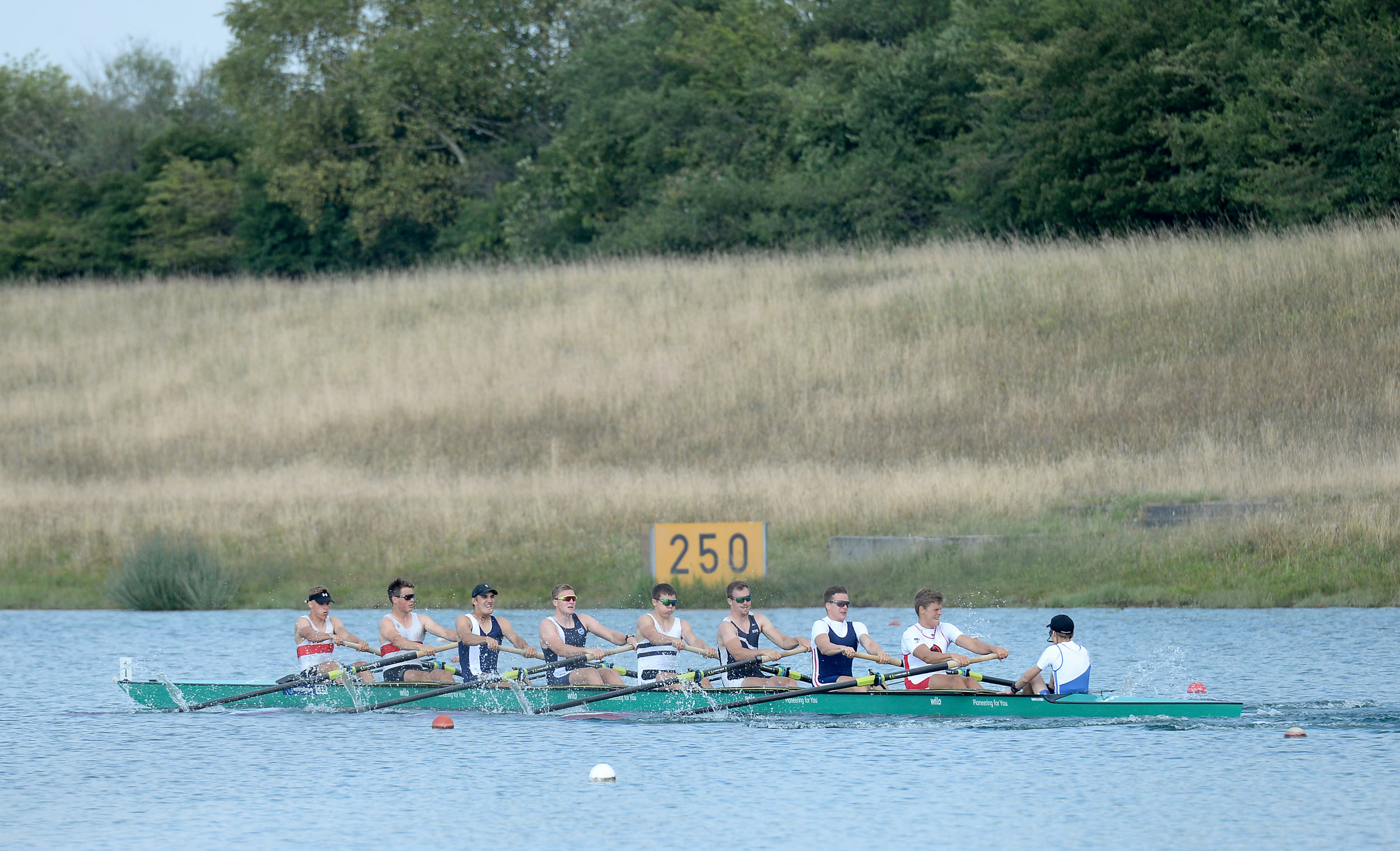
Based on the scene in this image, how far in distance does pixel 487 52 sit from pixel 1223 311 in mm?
28841

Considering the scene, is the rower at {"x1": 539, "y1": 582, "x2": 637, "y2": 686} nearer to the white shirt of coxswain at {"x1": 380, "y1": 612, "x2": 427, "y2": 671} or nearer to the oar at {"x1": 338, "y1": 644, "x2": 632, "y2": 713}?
the oar at {"x1": 338, "y1": 644, "x2": 632, "y2": 713}

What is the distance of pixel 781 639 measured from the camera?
15.5 metres

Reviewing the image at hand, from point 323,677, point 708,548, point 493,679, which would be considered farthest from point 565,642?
point 708,548

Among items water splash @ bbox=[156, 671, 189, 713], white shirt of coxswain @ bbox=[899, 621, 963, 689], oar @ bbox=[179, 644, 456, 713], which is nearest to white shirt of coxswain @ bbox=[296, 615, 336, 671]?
oar @ bbox=[179, 644, 456, 713]

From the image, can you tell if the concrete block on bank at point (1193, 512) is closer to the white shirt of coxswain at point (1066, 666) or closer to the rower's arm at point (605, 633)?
the white shirt of coxswain at point (1066, 666)

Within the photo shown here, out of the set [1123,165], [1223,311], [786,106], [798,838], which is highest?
[786,106]

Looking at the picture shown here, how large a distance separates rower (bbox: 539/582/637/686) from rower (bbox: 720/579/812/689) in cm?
92

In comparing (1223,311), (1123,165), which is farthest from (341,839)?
(1123,165)

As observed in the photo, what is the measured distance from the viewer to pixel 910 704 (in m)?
14.5

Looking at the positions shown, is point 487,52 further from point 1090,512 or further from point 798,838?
point 798,838

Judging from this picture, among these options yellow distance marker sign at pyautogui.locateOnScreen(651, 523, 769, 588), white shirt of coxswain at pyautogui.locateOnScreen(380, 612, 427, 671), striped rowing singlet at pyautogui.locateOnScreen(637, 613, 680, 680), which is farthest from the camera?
yellow distance marker sign at pyautogui.locateOnScreen(651, 523, 769, 588)

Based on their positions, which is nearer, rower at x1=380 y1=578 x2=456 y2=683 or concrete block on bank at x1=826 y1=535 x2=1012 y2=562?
rower at x1=380 y1=578 x2=456 y2=683

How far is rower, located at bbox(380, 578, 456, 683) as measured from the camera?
16.3 m

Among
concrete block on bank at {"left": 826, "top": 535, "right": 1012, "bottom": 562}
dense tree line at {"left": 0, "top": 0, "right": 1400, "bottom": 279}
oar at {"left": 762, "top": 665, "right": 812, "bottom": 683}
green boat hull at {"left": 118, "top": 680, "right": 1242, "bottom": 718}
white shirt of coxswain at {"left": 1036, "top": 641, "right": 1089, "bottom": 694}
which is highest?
dense tree line at {"left": 0, "top": 0, "right": 1400, "bottom": 279}
